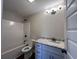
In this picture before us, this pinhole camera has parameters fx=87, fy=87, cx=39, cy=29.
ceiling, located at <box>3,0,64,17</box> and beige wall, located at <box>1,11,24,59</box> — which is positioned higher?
ceiling, located at <box>3,0,64,17</box>

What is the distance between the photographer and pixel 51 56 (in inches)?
102

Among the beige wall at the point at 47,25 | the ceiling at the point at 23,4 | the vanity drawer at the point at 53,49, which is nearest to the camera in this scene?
the vanity drawer at the point at 53,49

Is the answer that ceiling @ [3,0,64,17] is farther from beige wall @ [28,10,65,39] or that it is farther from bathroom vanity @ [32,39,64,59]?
bathroom vanity @ [32,39,64,59]

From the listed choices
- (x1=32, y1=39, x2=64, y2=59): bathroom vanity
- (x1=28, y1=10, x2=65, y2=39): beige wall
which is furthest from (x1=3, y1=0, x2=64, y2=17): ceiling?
(x1=32, y1=39, x2=64, y2=59): bathroom vanity

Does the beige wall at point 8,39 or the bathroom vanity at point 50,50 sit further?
the beige wall at point 8,39

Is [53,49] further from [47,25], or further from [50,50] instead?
[47,25]

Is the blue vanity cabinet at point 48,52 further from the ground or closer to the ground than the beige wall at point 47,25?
closer to the ground

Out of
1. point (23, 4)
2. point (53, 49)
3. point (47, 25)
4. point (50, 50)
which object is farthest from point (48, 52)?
point (23, 4)

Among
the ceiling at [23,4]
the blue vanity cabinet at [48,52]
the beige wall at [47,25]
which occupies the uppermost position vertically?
the ceiling at [23,4]

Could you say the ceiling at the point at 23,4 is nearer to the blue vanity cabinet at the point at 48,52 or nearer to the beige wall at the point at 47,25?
the beige wall at the point at 47,25

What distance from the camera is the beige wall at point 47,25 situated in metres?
3.67

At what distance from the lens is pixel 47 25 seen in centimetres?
420

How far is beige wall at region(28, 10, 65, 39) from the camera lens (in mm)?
3674

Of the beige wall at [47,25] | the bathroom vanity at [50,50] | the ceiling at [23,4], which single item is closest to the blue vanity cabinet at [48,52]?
the bathroom vanity at [50,50]
